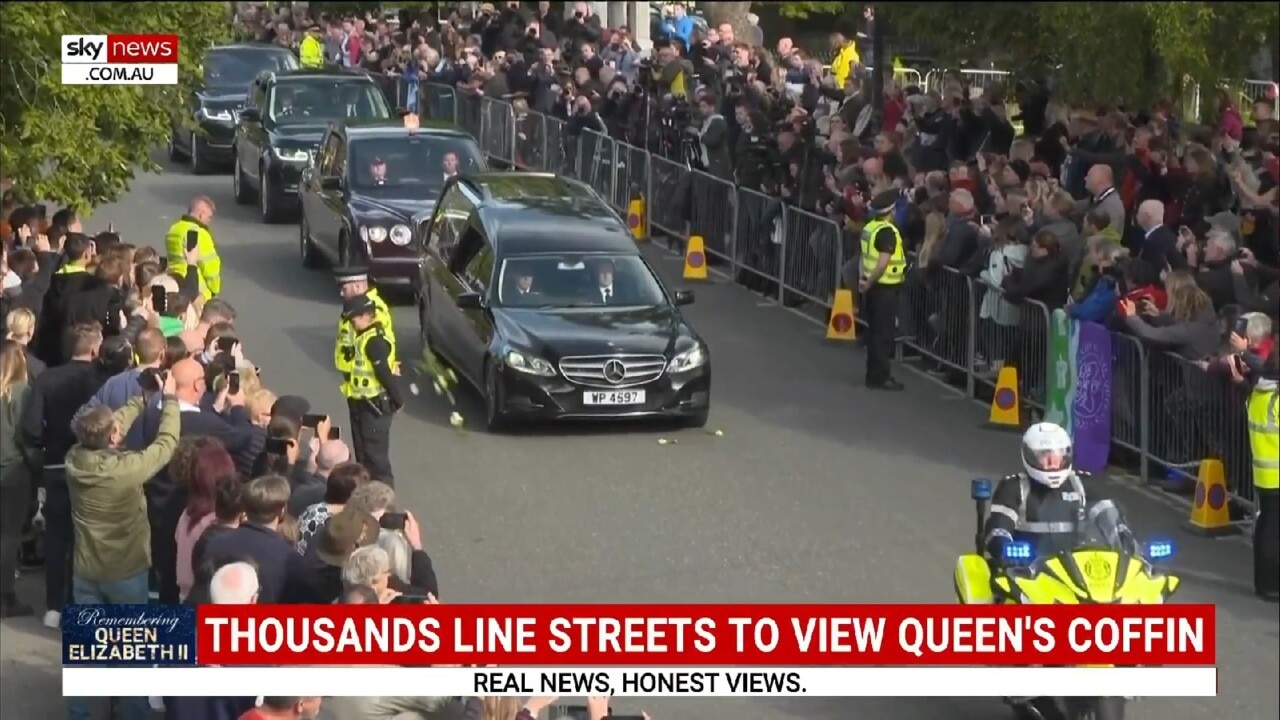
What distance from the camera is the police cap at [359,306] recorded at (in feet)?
48.9

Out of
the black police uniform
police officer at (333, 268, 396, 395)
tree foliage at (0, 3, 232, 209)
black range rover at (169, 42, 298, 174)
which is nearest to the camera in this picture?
the black police uniform

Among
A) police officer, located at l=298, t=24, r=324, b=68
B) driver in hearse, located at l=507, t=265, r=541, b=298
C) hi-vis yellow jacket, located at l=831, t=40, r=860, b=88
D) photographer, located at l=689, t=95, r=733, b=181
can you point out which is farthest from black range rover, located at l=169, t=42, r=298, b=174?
driver in hearse, located at l=507, t=265, r=541, b=298

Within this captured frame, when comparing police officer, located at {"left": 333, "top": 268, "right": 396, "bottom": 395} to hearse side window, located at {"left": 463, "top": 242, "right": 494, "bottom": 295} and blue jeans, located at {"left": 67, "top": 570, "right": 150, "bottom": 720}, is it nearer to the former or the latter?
hearse side window, located at {"left": 463, "top": 242, "right": 494, "bottom": 295}

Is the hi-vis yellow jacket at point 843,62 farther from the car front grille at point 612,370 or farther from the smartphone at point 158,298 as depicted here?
the smartphone at point 158,298

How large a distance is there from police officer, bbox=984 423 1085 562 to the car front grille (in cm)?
659

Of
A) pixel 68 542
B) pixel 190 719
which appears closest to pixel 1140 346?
pixel 68 542

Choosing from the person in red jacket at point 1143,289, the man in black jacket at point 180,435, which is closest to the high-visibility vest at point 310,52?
the person in red jacket at point 1143,289

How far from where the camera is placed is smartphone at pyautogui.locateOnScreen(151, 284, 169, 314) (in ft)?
51.0

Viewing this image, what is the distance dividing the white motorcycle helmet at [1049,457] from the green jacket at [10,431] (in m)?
5.88

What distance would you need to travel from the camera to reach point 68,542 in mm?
12891

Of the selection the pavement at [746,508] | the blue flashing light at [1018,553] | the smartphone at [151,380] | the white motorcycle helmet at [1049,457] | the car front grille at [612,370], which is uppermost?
the smartphone at [151,380]

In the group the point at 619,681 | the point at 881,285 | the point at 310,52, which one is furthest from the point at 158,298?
the point at 310,52

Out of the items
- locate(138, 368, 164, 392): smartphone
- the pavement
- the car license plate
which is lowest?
Result: the pavement

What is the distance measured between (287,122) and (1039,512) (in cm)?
1890
